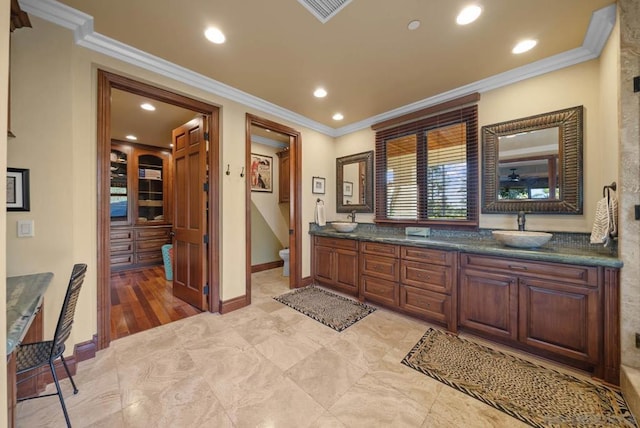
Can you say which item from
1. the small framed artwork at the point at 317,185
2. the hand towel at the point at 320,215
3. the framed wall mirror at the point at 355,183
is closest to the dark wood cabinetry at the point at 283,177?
the small framed artwork at the point at 317,185

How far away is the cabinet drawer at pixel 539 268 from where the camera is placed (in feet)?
5.56

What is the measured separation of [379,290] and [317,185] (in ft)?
6.26

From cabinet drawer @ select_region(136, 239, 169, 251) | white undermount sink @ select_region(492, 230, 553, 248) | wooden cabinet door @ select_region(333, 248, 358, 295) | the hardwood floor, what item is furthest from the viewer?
cabinet drawer @ select_region(136, 239, 169, 251)

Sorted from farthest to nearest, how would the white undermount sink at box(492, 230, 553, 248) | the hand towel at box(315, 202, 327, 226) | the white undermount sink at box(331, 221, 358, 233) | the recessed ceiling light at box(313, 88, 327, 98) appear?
the hand towel at box(315, 202, 327, 226) < the white undermount sink at box(331, 221, 358, 233) < the recessed ceiling light at box(313, 88, 327, 98) < the white undermount sink at box(492, 230, 553, 248)

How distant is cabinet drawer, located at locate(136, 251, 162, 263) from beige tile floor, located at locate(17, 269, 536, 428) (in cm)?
307

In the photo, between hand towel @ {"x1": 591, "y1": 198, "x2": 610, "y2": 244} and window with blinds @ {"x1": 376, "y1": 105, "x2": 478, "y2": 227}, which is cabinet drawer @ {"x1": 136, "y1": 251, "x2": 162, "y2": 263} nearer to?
window with blinds @ {"x1": 376, "y1": 105, "x2": 478, "y2": 227}

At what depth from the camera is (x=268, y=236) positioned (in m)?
4.87

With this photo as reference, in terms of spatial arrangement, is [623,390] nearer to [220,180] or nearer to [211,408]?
[211,408]

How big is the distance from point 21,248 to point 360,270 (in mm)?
3003

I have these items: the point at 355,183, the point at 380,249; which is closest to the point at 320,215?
the point at 355,183

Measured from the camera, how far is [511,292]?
2.00 meters

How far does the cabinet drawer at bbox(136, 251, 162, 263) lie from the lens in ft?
15.6

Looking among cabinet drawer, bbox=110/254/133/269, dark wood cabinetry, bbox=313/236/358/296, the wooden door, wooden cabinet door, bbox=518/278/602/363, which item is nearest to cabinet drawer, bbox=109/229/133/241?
cabinet drawer, bbox=110/254/133/269

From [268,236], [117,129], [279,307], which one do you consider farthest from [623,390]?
[117,129]
